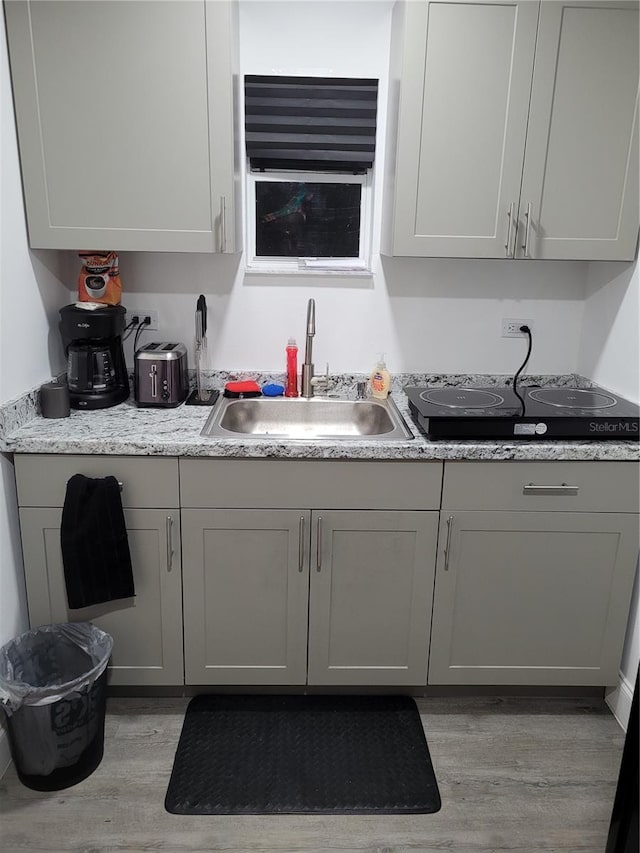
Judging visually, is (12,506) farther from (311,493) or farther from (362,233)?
(362,233)

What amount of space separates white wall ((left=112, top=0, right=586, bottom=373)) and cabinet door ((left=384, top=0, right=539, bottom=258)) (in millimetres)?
341

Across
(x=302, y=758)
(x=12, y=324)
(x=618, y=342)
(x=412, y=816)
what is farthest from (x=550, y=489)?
(x=12, y=324)

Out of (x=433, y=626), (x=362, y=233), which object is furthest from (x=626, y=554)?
(x=362, y=233)

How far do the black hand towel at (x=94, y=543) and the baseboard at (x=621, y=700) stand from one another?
166cm

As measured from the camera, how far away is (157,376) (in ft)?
7.36

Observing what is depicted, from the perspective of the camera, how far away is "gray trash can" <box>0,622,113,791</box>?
5.79 ft

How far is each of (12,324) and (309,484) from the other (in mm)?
1034

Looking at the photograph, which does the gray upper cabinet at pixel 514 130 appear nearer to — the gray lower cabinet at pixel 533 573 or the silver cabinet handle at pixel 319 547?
the gray lower cabinet at pixel 533 573

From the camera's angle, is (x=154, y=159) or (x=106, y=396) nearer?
(x=154, y=159)

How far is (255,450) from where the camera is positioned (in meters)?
1.92

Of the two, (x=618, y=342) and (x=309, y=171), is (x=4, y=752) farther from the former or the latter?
(x=618, y=342)

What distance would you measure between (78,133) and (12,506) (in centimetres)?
117

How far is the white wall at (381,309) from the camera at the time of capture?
95.9 inches

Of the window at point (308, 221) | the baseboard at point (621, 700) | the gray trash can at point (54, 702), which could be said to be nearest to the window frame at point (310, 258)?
the window at point (308, 221)
